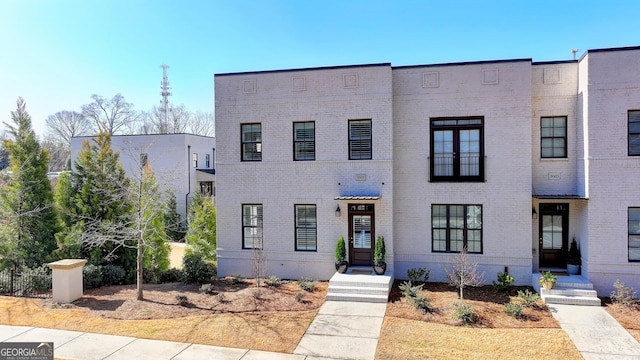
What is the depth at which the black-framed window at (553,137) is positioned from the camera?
13.8m

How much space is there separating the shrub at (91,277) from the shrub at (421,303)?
35.9 feet

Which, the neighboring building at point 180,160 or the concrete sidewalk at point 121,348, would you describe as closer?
the concrete sidewalk at point 121,348

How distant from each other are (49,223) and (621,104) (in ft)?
67.0

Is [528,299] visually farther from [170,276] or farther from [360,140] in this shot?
[170,276]

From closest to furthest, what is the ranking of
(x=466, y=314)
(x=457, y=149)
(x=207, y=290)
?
(x=466, y=314) → (x=207, y=290) → (x=457, y=149)

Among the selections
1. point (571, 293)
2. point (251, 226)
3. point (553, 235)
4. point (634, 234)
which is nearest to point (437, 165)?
point (553, 235)

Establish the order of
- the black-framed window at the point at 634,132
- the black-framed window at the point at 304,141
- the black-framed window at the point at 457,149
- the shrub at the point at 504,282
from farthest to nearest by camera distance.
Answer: the black-framed window at the point at 304,141
the black-framed window at the point at 457,149
the shrub at the point at 504,282
the black-framed window at the point at 634,132

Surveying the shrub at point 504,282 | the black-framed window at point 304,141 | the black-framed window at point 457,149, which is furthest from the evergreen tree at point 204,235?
the shrub at point 504,282

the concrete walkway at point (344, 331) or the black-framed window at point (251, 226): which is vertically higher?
the black-framed window at point (251, 226)

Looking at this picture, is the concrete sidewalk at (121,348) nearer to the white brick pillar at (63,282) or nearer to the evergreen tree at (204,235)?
the white brick pillar at (63,282)

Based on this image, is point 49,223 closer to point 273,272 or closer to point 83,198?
point 83,198

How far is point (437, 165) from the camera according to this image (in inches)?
566

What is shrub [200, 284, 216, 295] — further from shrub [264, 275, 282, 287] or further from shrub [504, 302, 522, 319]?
shrub [504, 302, 522, 319]

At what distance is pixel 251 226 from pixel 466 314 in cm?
843
